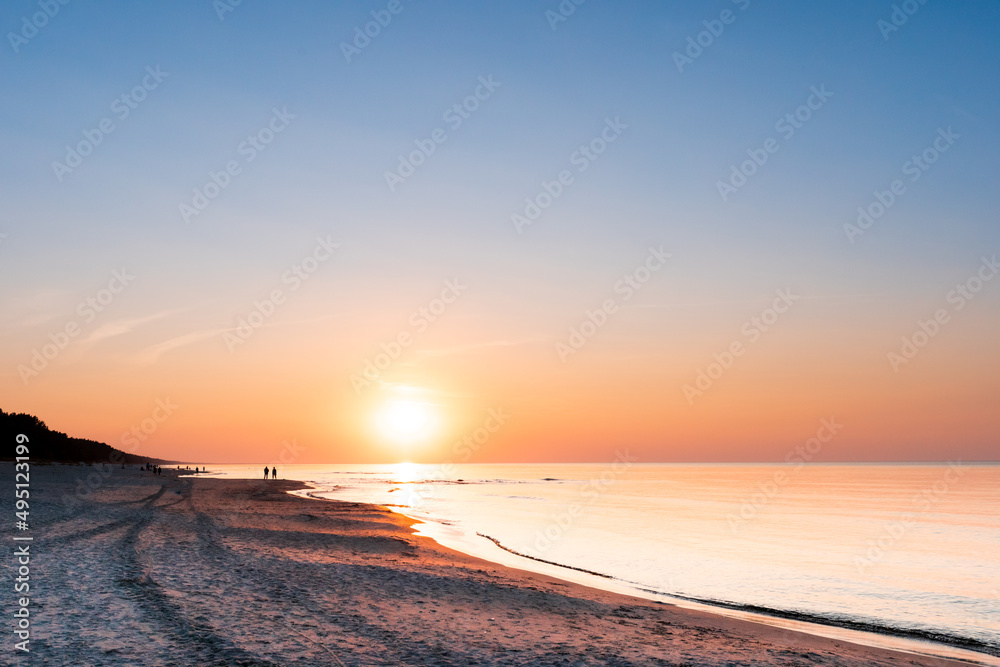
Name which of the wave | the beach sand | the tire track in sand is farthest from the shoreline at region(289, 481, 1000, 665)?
the tire track in sand

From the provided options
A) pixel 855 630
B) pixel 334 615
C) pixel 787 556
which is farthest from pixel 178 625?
pixel 787 556

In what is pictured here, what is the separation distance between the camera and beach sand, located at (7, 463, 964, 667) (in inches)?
464

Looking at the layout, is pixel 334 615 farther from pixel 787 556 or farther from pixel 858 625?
pixel 787 556

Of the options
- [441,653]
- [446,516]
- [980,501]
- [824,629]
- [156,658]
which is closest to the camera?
[156,658]

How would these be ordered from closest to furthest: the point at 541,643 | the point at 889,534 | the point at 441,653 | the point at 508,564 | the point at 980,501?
1. the point at 441,653
2. the point at 541,643
3. the point at 508,564
4. the point at 889,534
5. the point at 980,501

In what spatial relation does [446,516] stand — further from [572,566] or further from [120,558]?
[120,558]

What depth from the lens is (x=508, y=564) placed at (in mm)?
28688

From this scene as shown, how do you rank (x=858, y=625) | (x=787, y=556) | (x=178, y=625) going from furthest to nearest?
(x=787, y=556) < (x=858, y=625) < (x=178, y=625)

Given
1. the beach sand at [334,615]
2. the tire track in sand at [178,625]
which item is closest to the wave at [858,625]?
the beach sand at [334,615]

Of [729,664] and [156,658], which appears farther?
[729,664]

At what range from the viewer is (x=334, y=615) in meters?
14.9

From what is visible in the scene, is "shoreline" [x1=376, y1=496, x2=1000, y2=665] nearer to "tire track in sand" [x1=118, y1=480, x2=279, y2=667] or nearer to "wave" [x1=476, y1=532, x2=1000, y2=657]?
"wave" [x1=476, y1=532, x2=1000, y2=657]

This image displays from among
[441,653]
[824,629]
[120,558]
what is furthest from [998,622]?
[120,558]

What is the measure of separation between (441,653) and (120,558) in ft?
44.4
